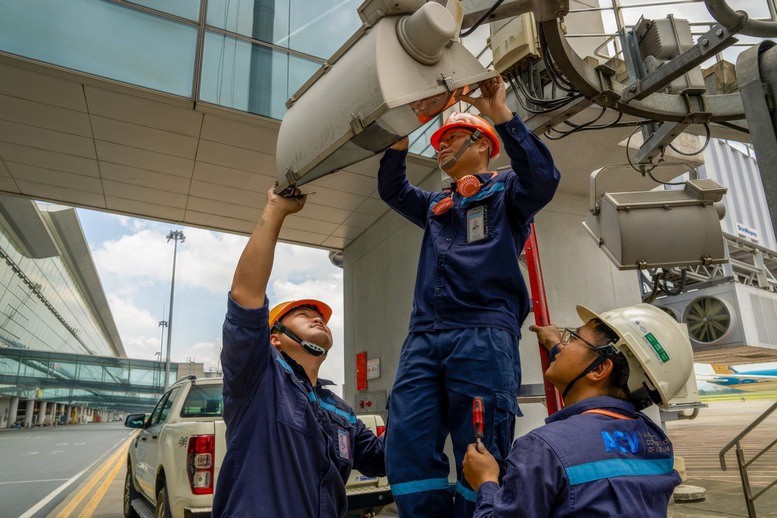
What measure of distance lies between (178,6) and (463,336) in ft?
20.5

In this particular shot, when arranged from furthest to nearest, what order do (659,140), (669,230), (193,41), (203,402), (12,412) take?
1. (12,412)
2. (193,41)
3. (203,402)
4. (659,140)
5. (669,230)

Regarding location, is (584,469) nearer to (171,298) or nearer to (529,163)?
(529,163)

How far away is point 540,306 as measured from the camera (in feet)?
7.66

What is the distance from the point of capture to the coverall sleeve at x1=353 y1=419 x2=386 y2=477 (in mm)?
2244

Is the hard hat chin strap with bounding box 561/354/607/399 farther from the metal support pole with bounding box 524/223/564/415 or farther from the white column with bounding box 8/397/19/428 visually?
the white column with bounding box 8/397/19/428

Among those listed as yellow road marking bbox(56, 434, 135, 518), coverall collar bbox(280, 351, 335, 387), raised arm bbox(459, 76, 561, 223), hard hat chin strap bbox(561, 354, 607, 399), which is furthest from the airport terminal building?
hard hat chin strap bbox(561, 354, 607, 399)

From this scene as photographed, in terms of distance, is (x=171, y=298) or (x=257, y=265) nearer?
(x=257, y=265)

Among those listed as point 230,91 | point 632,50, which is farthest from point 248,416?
point 230,91

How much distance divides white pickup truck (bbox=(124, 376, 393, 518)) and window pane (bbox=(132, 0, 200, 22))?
4.33 meters

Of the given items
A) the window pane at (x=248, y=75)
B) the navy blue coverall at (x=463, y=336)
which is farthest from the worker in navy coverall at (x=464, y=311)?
the window pane at (x=248, y=75)

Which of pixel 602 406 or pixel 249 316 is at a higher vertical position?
pixel 249 316

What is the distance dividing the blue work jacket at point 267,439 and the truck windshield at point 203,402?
3401 mm

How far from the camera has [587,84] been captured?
10.9 ft

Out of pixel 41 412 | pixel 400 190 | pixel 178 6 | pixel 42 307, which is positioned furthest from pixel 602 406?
pixel 41 412
